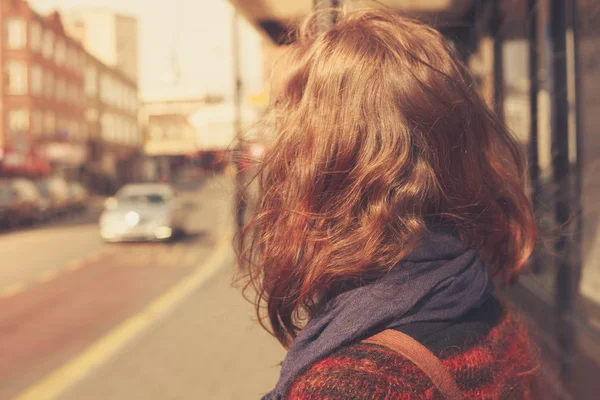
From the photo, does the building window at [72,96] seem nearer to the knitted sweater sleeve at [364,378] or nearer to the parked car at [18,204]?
the knitted sweater sleeve at [364,378]

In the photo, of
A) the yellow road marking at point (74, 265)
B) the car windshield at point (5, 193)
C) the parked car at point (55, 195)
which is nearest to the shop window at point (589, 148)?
the yellow road marking at point (74, 265)

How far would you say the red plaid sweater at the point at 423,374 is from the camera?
82 cm

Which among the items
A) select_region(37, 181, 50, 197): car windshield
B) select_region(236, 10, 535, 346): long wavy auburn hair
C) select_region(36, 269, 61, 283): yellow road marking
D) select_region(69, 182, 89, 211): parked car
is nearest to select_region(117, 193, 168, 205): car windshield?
select_region(36, 269, 61, 283): yellow road marking

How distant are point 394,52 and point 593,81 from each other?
1.65 meters

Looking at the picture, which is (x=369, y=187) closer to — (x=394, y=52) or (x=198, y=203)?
(x=394, y=52)

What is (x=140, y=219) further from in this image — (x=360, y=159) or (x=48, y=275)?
(x=360, y=159)

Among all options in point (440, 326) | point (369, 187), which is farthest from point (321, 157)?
point (440, 326)

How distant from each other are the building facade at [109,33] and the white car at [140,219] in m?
11.8

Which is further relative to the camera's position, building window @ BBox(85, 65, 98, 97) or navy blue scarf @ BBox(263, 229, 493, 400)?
building window @ BBox(85, 65, 98, 97)

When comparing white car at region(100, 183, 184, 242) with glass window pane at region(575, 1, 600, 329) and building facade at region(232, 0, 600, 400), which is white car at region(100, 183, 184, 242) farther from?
glass window pane at region(575, 1, 600, 329)

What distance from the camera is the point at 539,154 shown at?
281 centimetres

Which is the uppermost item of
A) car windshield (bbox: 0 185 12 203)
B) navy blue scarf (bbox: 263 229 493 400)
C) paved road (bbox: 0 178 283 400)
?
navy blue scarf (bbox: 263 229 493 400)

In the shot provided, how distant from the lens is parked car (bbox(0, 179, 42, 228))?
2007 cm

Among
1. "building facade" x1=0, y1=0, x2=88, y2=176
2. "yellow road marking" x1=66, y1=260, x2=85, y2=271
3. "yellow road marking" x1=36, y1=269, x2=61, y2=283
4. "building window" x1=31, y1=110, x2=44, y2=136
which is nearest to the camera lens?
"building facade" x1=0, y1=0, x2=88, y2=176
